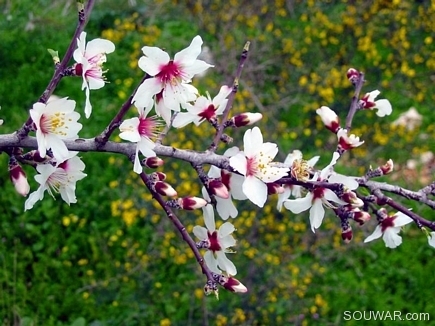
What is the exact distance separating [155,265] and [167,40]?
275cm

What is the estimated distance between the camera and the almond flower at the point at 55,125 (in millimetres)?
1094

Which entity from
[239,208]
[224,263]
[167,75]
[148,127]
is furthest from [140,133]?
[239,208]

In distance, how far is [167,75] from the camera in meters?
1.17

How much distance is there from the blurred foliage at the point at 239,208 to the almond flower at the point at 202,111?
1662 millimetres

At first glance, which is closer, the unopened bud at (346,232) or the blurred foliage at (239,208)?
the unopened bud at (346,232)

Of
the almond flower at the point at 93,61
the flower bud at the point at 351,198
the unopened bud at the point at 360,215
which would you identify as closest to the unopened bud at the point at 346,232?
the unopened bud at the point at 360,215

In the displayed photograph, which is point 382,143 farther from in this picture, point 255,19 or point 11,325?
point 11,325

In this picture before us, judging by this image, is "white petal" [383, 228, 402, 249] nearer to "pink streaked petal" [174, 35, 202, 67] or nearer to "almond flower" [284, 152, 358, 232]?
"almond flower" [284, 152, 358, 232]

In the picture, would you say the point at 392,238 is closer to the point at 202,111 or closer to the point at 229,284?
the point at 229,284

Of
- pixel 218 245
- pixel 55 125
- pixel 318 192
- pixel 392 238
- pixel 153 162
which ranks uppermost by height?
pixel 55 125

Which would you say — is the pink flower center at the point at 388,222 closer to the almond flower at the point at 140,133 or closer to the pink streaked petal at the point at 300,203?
the pink streaked petal at the point at 300,203

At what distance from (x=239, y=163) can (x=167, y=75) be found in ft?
0.77

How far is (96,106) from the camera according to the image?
15.0 ft

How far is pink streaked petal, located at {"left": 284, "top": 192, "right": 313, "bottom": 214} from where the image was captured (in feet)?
4.18
